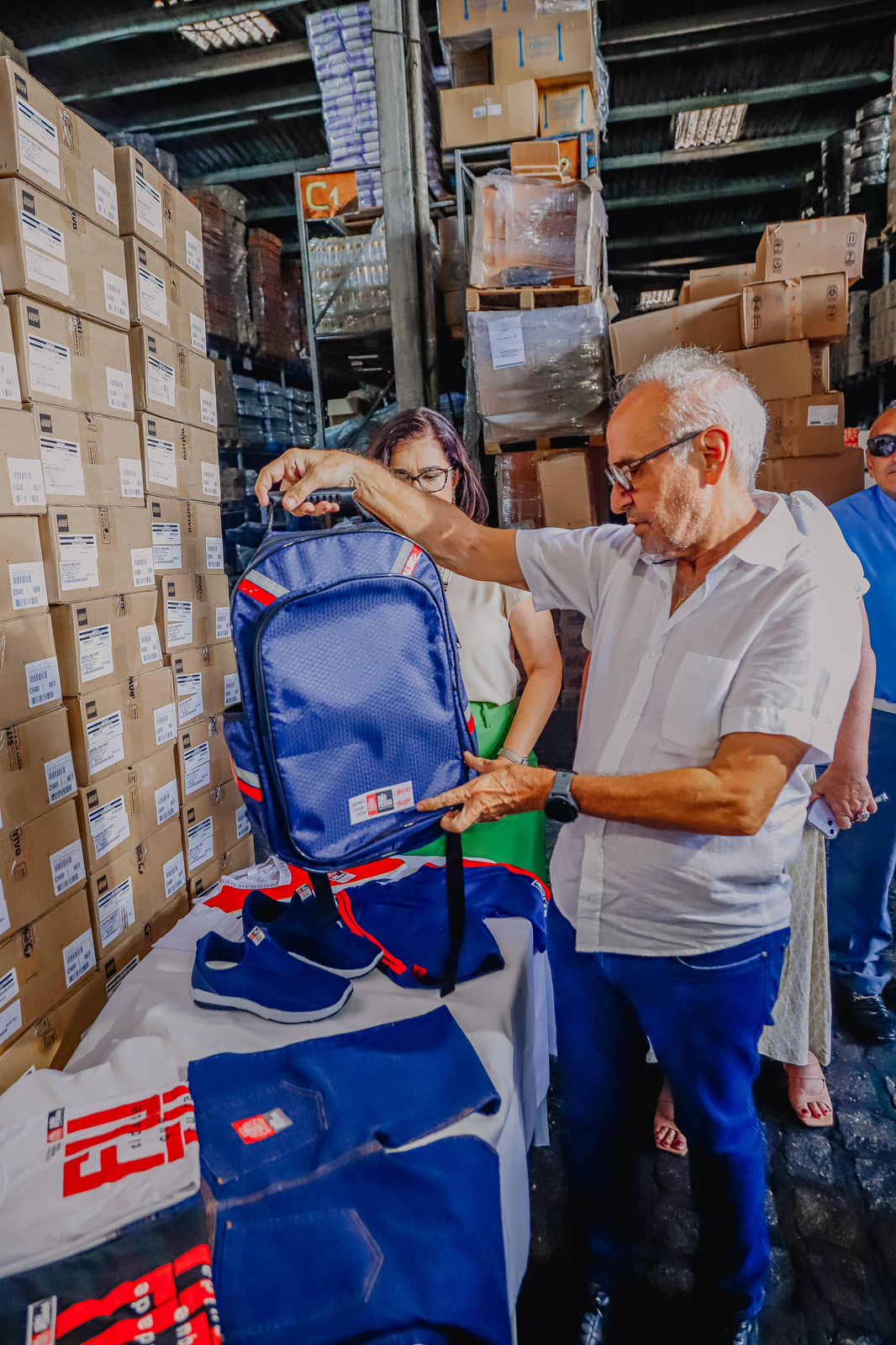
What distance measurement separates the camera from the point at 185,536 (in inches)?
86.5

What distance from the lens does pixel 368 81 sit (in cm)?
543

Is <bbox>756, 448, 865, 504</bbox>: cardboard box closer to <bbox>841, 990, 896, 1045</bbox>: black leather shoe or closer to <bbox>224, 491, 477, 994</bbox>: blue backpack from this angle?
<bbox>841, 990, 896, 1045</bbox>: black leather shoe

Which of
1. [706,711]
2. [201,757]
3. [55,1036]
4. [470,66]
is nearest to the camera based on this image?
[706,711]

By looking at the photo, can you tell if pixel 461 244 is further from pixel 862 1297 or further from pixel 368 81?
pixel 862 1297

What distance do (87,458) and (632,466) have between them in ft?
4.07

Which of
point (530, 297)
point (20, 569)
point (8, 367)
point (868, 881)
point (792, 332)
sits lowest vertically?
point (868, 881)

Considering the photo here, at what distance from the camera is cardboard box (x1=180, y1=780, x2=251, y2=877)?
2178 millimetres

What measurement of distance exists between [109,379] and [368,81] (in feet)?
16.5

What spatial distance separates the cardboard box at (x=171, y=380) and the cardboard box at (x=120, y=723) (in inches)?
28.3

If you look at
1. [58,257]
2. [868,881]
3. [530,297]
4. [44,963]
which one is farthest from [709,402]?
[530,297]

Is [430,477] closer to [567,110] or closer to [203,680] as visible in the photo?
[203,680]

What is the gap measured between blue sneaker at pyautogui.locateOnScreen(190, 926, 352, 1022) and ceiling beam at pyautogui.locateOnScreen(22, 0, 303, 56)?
254 inches

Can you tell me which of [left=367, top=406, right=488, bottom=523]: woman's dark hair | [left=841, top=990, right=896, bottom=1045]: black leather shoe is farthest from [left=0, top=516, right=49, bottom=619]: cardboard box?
[left=841, top=990, right=896, bottom=1045]: black leather shoe

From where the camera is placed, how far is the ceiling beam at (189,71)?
19.6 feet
